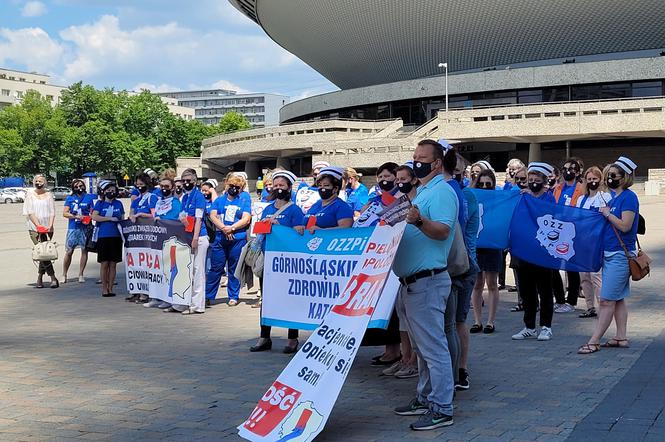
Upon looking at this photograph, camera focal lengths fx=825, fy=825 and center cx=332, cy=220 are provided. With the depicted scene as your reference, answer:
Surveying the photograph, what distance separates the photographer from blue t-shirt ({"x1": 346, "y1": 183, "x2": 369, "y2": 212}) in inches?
526

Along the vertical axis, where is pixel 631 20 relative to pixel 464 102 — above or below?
above

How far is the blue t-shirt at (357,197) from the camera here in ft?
43.8

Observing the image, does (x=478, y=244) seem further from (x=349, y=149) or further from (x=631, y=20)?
(x=631, y=20)

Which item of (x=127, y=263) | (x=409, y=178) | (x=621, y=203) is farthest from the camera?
(x=127, y=263)

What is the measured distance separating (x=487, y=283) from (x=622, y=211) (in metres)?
2.07

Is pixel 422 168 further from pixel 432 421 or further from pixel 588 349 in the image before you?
pixel 588 349

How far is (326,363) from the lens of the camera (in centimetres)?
591

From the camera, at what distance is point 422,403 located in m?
6.40

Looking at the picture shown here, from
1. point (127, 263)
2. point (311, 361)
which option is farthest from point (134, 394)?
point (127, 263)

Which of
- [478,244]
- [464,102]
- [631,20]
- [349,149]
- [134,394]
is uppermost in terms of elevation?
[631,20]

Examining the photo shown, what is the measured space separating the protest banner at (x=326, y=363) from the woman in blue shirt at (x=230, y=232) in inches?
261

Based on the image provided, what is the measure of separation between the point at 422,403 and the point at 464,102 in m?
58.0

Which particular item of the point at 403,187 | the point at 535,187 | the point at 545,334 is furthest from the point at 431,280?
the point at 535,187

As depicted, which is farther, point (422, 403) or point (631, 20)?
point (631, 20)
